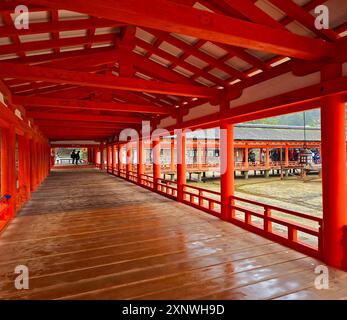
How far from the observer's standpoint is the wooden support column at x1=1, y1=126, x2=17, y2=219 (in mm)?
6426

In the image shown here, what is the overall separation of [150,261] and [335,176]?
3.33 metres

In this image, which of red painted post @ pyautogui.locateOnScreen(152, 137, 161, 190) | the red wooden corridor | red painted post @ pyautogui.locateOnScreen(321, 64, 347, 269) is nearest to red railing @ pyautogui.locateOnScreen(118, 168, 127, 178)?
red painted post @ pyautogui.locateOnScreen(152, 137, 161, 190)

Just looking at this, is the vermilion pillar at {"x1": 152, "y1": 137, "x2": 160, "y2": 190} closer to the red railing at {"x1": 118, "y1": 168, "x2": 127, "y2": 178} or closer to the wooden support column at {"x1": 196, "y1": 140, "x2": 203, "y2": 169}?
the red railing at {"x1": 118, "y1": 168, "x2": 127, "y2": 178}

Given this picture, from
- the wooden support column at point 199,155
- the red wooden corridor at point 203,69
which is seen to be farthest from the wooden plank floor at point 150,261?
the wooden support column at point 199,155

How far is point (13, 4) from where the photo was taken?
11.1 feet

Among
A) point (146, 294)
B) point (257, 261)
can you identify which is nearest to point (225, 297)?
point (146, 294)

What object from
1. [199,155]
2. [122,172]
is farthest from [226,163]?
[199,155]

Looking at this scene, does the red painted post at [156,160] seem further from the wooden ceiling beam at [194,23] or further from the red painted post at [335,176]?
the wooden ceiling beam at [194,23]

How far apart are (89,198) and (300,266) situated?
26.7 ft

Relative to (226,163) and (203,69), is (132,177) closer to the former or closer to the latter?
(226,163)

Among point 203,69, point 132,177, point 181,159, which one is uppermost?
point 203,69

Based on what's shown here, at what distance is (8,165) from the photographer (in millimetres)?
6512

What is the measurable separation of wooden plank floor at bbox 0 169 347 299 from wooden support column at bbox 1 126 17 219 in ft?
1.86

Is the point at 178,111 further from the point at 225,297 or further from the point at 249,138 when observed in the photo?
the point at 249,138
